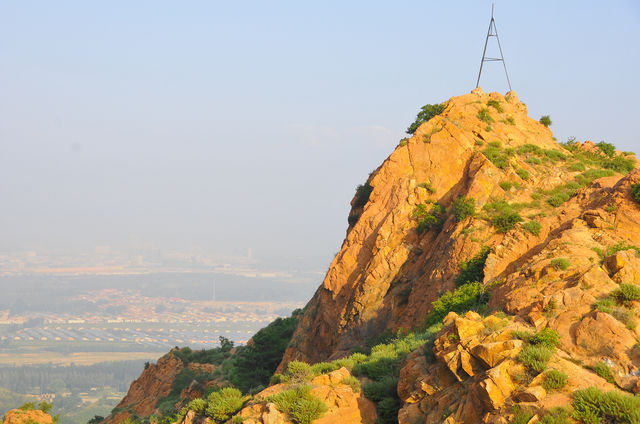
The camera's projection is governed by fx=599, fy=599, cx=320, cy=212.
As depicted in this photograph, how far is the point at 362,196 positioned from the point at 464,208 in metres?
9.81

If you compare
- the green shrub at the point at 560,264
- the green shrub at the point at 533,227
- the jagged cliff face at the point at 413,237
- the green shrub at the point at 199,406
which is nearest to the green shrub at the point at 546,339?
the green shrub at the point at 560,264

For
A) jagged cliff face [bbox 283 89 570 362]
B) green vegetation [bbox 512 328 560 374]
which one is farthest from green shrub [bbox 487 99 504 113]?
green vegetation [bbox 512 328 560 374]

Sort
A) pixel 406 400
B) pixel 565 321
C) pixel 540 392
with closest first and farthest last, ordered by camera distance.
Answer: pixel 540 392 → pixel 565 321 → pixel 406 400

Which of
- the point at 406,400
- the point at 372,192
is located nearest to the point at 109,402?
the point at 372,192

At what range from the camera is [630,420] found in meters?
11.2

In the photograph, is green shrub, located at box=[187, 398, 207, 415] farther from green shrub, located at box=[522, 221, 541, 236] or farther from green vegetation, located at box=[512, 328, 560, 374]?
green shrub, located at box=[522, 221, 541, 236]

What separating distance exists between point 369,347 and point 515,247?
722 cm

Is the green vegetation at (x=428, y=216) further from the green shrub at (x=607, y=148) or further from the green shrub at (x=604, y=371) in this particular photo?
the green shrub at (x=604, y=371)

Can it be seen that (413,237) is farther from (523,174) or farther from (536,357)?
(536,357)

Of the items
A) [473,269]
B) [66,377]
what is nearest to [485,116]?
[473,269]

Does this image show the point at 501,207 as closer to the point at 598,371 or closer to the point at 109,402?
the point at 598,371

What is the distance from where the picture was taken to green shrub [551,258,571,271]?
1805 cm

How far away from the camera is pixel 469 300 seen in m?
21.6

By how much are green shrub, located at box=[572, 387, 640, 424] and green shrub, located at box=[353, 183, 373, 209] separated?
22315 mm
